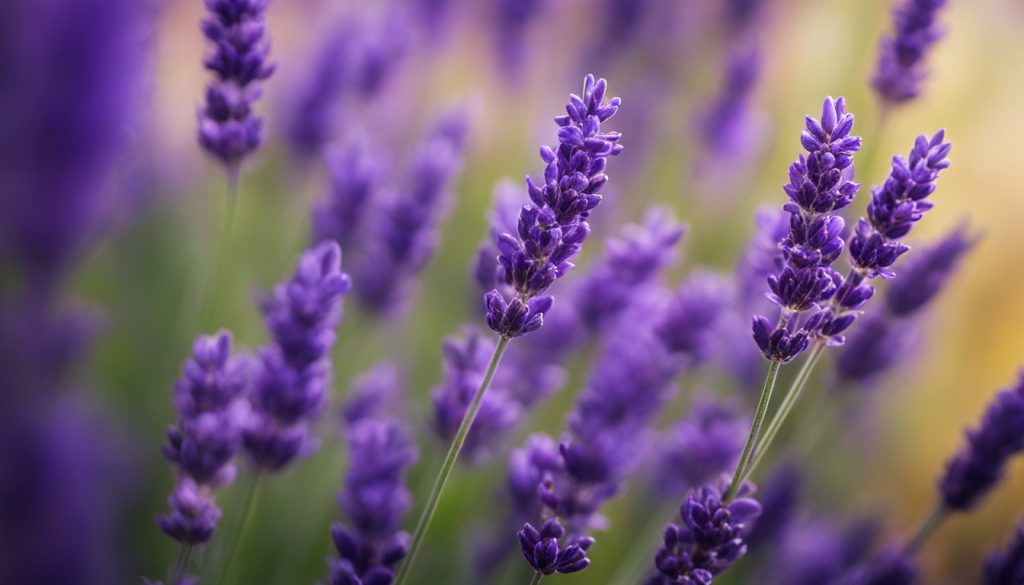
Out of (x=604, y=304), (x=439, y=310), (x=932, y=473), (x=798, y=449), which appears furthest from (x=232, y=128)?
(x=932, y=473)

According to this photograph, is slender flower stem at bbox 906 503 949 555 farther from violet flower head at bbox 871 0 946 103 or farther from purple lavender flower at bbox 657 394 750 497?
violet flower head at bbox 871 0 946 103

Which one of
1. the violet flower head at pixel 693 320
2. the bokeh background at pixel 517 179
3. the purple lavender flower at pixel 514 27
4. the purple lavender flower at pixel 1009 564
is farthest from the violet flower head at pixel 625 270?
the purple lavender flower at pixel 514 27

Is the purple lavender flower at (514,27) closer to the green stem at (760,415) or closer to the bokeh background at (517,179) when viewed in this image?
the bokeh background at (517,179)

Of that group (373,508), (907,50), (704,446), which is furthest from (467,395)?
(907,50)

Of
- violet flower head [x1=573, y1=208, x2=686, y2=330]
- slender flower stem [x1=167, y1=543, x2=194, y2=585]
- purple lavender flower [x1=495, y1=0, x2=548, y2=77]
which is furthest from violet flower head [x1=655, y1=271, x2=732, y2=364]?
purple lavender flower [x1=495, y1=0, x2=548, y2=77]

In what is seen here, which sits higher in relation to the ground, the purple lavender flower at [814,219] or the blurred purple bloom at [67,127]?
the purple lavender flower at [814,219]

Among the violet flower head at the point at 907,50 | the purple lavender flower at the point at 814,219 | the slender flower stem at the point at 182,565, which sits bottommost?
the slender flower stem at the point at 182,565

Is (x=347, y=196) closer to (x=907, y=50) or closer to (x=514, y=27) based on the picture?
(x=907, y=50)
